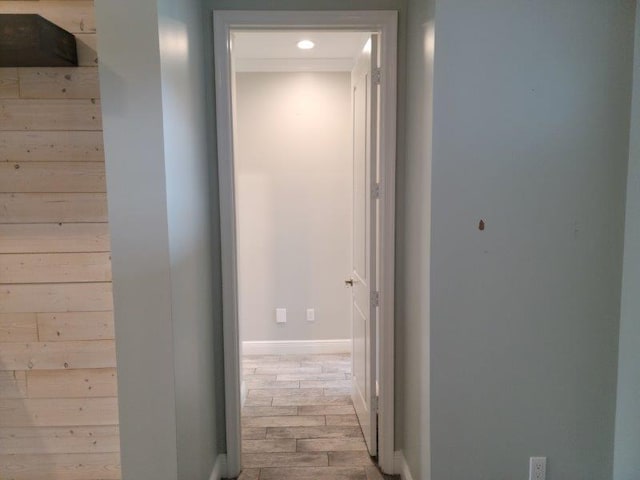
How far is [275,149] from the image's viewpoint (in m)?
3.77

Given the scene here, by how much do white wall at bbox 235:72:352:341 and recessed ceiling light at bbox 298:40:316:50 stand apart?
44 cm

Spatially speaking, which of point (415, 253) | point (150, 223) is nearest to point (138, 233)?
point (150, 223)

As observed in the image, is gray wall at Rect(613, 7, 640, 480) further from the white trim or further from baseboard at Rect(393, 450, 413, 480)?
the white trim

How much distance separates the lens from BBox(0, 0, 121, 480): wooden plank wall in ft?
4.96

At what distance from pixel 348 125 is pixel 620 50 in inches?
92.1

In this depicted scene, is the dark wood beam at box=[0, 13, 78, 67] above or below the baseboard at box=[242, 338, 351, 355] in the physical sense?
above

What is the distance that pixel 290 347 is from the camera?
395 cm

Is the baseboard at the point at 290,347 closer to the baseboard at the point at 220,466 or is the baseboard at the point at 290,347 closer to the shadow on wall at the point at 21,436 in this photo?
the baseboard at the point at 220,466

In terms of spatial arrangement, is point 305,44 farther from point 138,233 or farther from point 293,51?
point 138,233

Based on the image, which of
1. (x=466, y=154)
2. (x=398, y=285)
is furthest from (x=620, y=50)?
(x=398, y=285)

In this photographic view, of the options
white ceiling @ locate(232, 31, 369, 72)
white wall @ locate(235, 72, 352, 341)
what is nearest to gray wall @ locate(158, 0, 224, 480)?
white ceiling @ locate(232, 31, 369, 72)

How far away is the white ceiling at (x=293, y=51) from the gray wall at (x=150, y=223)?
151 centimetres

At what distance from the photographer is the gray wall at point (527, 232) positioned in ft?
5.27

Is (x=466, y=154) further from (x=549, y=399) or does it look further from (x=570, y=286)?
(x=549, y=399)
